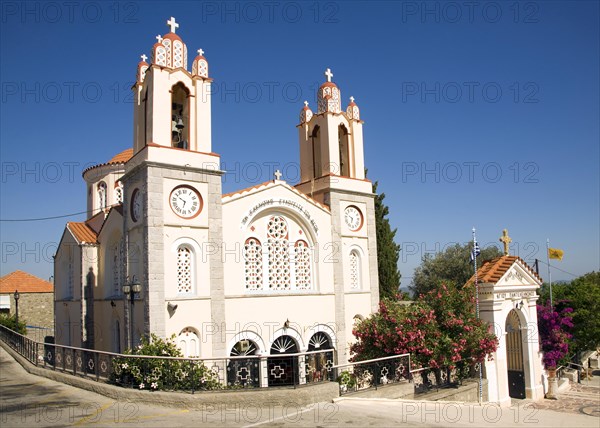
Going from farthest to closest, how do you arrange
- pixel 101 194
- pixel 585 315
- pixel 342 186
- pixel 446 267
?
pixel 446 267 < pixel 101 194 < pixel 585 315 < pixel 342 186

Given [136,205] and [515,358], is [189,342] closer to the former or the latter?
[136,205]

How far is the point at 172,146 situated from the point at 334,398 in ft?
31.2

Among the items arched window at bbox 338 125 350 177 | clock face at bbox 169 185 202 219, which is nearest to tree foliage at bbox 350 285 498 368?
arched window at bbox 338 125 350 177

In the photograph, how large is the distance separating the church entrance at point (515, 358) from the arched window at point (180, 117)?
14.7m

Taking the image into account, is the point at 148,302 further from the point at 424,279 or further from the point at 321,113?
the point at 424,279

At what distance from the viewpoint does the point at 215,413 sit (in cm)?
1106

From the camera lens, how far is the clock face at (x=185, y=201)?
52.6ft

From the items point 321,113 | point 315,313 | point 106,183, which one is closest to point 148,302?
point 315,313

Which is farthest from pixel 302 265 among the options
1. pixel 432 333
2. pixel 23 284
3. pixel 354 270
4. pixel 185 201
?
pixel 23 284

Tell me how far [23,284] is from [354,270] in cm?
2899

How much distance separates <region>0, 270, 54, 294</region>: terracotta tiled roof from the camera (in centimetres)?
3744

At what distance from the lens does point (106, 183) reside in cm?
2628

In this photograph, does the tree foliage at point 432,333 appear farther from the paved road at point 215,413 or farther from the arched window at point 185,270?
the arched window at point 185,270

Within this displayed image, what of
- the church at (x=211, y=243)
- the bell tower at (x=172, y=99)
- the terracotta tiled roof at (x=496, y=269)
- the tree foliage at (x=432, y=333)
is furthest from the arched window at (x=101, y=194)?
the terracotta tiled roof at (x=496, y=269)
